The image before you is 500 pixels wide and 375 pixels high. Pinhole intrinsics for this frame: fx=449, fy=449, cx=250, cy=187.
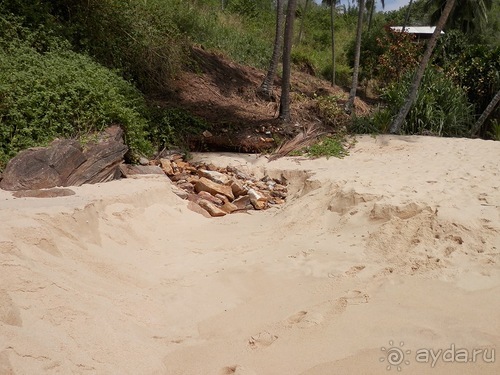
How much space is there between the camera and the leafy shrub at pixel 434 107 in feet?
31.8

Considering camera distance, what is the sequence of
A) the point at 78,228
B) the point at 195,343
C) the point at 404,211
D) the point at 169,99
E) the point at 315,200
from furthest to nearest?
the point at 169,99 < the point at 315,200 < the point at 404,211 < the point at 78,228 < the point at 195,343

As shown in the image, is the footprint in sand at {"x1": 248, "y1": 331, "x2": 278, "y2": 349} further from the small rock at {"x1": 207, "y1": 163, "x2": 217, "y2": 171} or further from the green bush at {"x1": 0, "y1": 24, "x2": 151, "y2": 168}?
the small rock at {"x1": 207, "y1": 163, "x2": 217, "y2": 171}

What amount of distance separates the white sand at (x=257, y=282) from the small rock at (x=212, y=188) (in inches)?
49.6

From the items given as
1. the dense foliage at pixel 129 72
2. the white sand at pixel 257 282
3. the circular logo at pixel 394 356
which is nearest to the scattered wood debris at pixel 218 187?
the dense foliage at pixel 129 72

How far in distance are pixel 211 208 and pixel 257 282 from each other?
2.62 metres

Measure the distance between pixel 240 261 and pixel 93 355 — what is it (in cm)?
180

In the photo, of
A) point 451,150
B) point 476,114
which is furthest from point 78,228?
point 476,114

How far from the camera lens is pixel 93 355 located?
2.37m

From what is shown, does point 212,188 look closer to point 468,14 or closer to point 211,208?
point 211,208

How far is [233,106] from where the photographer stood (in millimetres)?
11086

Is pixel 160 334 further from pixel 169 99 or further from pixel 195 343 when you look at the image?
pixel 169 99

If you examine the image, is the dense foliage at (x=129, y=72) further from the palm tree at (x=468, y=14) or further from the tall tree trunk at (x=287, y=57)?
the palm tree at (x=468, y=14)

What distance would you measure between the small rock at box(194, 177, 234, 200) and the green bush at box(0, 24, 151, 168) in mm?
1197

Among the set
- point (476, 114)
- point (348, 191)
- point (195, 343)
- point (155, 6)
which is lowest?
point (195, 343)
